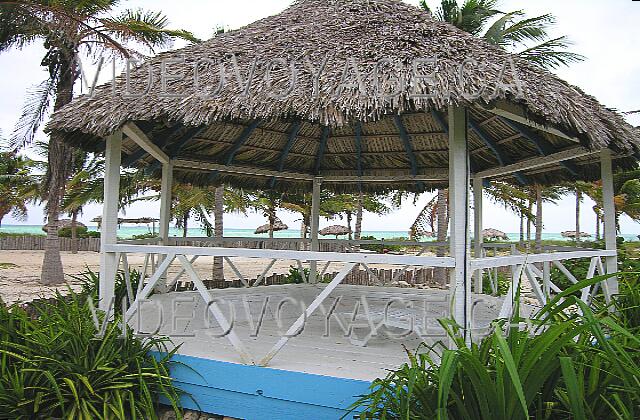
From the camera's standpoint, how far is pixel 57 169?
44.8 ft

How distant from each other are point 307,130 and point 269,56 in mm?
3406

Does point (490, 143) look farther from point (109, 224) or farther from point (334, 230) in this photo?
point (334, 230)

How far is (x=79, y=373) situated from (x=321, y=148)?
18.6 feet

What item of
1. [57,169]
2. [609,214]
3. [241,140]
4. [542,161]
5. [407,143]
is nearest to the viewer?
[609,214]

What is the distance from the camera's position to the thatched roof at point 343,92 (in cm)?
385

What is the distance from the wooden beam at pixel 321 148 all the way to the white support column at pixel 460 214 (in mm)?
4200

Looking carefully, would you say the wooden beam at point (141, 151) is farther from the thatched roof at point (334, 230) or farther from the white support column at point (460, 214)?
the thatched roof at point (334, 230)

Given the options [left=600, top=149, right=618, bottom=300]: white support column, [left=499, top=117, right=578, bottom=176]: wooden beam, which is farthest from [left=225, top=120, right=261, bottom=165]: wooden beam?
[left=600, top=149, right=618, bottom=300]: white support column

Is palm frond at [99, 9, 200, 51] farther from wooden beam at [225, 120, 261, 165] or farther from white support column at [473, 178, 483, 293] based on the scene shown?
white support column at [473, 178, 483, 293]

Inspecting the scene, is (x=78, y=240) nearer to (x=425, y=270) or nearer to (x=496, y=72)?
(x=425, y=270)

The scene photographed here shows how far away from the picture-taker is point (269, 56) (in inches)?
189

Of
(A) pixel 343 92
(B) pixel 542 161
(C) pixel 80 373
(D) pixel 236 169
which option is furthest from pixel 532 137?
(C) pixel 80 373

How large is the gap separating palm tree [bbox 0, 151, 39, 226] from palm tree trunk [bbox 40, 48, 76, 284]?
12234 mm

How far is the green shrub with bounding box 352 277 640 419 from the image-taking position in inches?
94.9
